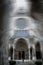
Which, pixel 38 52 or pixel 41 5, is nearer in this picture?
pixel 41 5

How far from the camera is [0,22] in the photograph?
202cm

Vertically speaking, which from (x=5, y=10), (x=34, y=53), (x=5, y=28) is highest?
(x=34, y=53)

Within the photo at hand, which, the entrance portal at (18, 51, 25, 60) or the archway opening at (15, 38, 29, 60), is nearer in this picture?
the archway opening at (15, 38, 29, 60)

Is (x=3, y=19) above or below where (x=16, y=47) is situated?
below

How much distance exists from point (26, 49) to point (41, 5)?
87.2ft

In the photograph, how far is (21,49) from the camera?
28203 mm

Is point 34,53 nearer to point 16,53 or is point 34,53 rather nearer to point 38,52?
point 38,52

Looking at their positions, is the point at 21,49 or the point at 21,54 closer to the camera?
the point at 21,49

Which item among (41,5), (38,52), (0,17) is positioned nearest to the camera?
(41,5)

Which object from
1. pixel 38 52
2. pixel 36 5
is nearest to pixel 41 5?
pixel 36 5

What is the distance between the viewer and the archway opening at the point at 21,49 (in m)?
28.0

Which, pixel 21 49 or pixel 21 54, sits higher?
pixel 21 49

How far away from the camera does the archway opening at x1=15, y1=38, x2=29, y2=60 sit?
1101 inches

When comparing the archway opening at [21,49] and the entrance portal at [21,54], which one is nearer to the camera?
the archway opening at [21,49]
